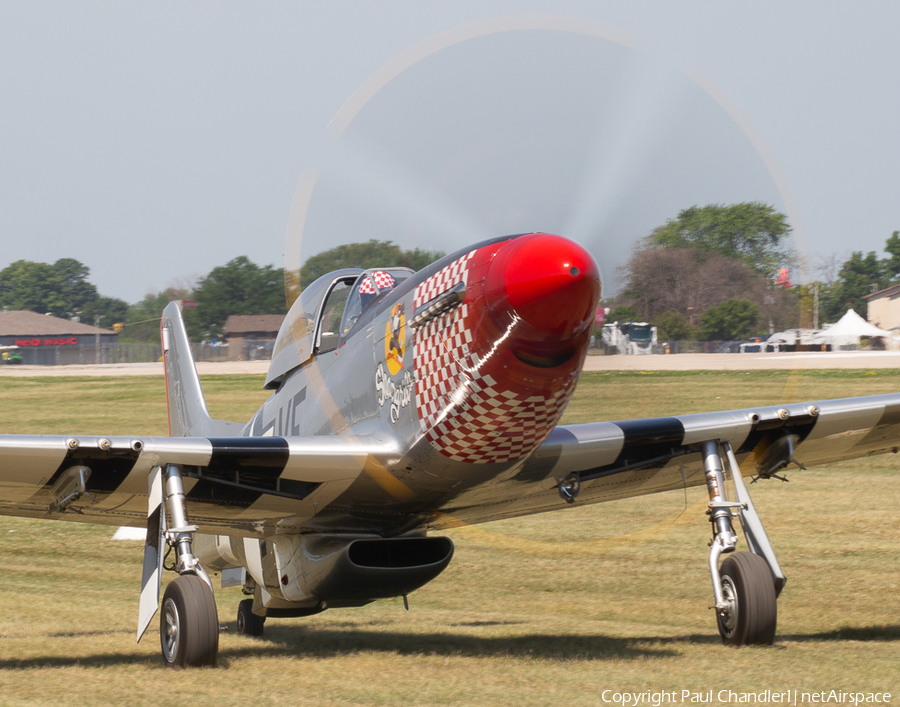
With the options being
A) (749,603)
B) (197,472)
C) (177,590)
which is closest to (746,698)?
(749,603)

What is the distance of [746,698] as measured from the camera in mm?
5289

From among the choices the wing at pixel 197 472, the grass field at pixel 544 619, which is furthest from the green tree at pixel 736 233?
the wing at pixel 197 472

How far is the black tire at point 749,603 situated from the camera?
6.61m

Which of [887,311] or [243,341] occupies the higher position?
[887,311]

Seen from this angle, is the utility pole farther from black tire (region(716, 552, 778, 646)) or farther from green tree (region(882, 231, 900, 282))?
green tree (region(882, 231, 900, 282))

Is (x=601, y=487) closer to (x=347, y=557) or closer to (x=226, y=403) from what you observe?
(x=347, y=557)

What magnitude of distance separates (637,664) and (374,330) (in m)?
2.73

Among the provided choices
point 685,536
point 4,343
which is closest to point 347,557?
point 685,536

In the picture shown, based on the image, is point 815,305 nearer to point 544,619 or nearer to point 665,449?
point 665,449

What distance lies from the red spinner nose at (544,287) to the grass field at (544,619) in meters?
0.91

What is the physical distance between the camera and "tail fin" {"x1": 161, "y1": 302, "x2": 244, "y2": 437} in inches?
416

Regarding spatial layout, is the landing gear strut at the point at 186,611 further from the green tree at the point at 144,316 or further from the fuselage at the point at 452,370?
→ the green tree at the point at 144,316

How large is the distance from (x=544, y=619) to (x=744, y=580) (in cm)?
300

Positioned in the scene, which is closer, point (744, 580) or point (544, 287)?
point (544, 287)
